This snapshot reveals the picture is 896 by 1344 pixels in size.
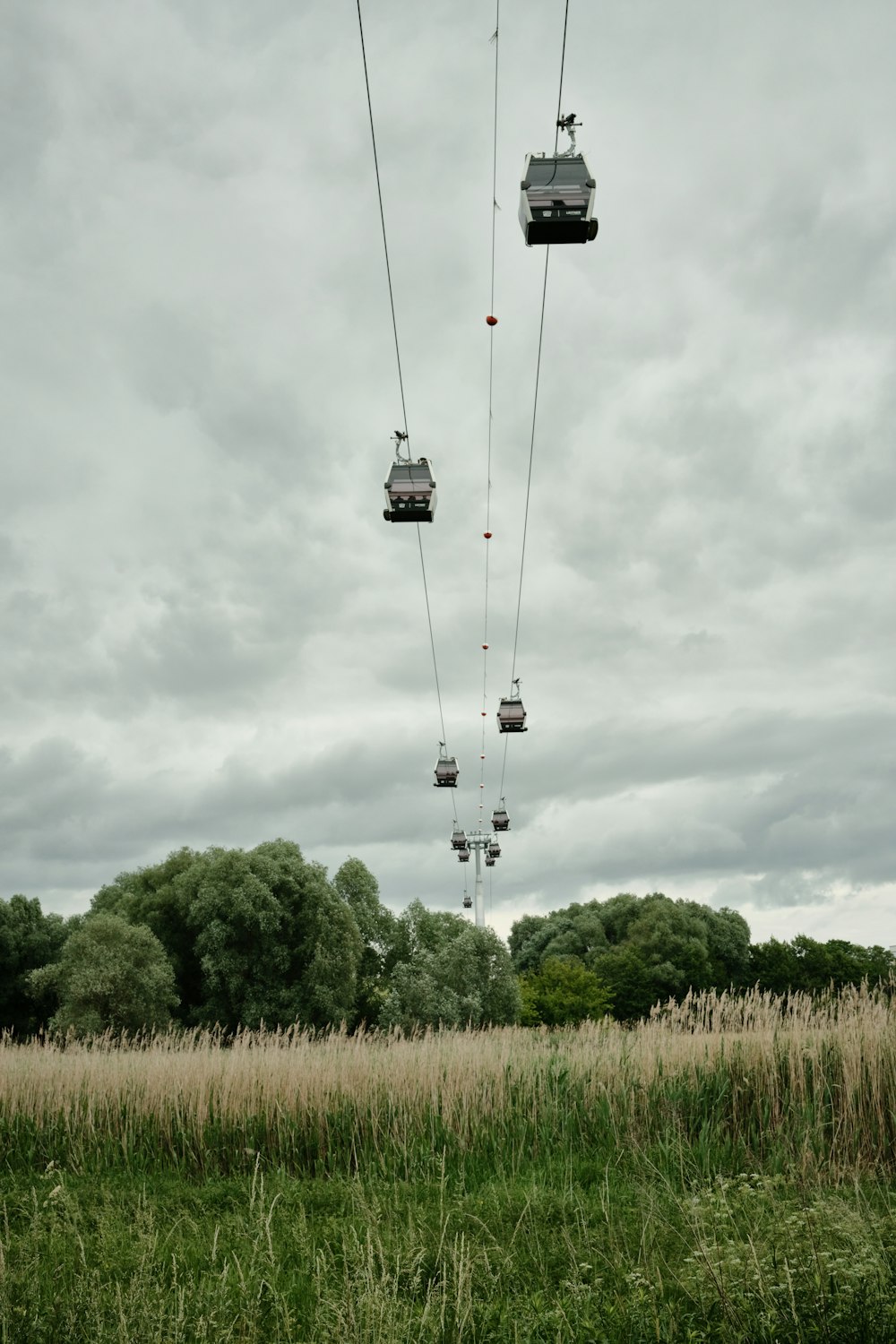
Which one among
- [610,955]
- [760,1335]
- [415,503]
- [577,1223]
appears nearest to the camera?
[760,1335]

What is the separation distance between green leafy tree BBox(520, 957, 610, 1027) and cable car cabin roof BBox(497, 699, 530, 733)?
38508mm

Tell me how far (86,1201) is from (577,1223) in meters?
5.06

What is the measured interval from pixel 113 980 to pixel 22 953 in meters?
13.5

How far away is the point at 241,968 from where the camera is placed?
130 feet

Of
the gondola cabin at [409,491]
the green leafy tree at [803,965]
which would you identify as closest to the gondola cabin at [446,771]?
the gondola cabin at [409,491]

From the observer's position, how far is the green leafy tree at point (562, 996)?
59219 mm

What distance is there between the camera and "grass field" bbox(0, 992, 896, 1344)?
190 inches

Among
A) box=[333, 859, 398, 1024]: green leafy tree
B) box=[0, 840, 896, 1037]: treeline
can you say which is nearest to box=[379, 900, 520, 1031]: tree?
box=[0, 840, 896, 1037]: treeline

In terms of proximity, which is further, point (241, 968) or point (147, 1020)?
point (241, 968)

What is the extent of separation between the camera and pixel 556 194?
8766mm

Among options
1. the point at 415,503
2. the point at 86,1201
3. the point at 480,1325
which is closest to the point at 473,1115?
the point at 86,1201

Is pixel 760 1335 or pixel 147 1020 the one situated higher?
Result: pixel 760 1335

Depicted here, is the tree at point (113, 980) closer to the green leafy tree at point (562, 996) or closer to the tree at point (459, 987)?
the tree at point (459, 987)

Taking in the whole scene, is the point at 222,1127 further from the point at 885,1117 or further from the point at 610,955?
the point at 610,955
